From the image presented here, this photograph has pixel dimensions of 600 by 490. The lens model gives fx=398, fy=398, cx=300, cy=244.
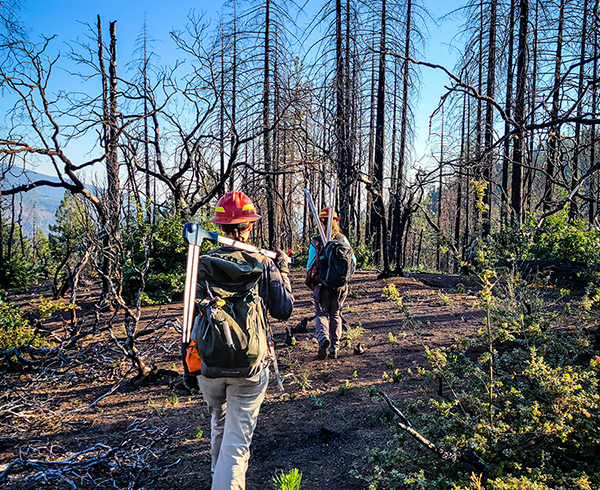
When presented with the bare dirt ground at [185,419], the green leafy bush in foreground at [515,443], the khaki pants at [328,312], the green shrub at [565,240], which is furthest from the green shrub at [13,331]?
the green shrub at [565,240]

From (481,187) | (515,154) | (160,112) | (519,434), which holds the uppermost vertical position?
(160,112)

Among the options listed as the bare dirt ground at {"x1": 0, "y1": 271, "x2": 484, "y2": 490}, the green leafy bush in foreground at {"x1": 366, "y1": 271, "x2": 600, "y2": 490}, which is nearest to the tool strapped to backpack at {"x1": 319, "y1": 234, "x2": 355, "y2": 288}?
the bare dirt ground at {"x1": 0, "y1": 271, "x2": 484, "y2": 490}

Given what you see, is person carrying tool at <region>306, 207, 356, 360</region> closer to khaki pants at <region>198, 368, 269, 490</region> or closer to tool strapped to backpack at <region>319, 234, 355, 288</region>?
tool strapped to backpack at <region>319, 234, 355, 288</region>

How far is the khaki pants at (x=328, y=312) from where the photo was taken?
540 centimetres

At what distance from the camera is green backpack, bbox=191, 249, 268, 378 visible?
2447mm

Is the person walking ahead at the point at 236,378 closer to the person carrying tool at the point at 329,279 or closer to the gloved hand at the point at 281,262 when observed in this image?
the gloved hand at the point at 281,262

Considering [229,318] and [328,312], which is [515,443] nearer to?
[229,318]

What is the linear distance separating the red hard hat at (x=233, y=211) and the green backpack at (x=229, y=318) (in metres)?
0.27

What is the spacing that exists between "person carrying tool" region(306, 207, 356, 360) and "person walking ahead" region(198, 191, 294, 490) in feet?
6.97

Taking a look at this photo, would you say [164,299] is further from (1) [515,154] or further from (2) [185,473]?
(1) [515,154]

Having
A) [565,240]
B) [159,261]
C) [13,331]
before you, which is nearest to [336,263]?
[13,331]

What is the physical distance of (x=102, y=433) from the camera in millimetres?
3971

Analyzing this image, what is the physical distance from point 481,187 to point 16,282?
14.7 meters

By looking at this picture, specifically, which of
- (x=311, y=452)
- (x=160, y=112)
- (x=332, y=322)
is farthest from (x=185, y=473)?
(x=160, y=112)
